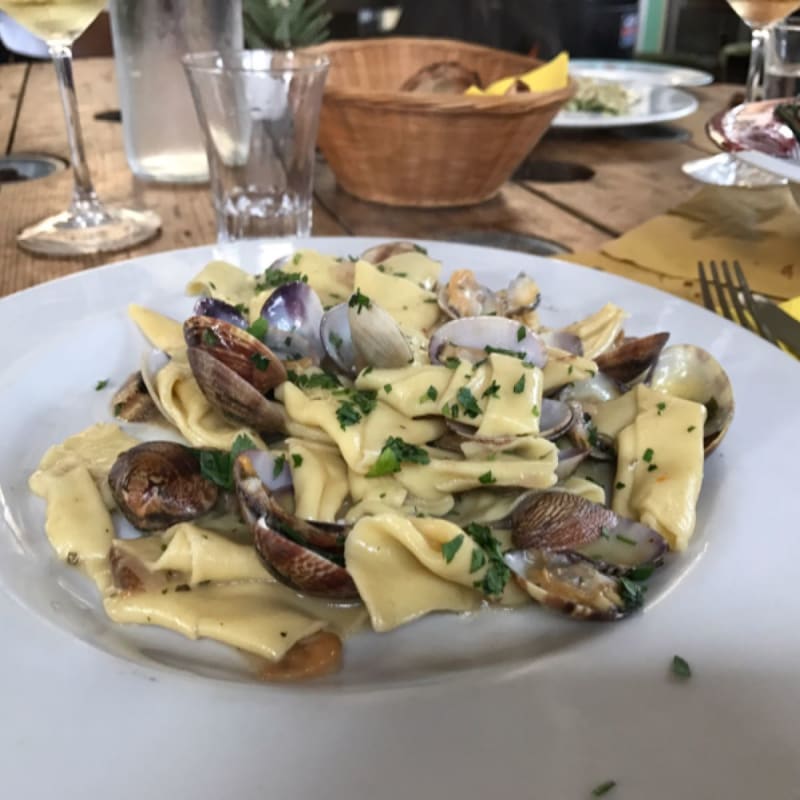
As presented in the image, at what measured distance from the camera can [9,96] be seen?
418 cm

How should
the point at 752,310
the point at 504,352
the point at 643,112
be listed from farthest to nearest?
the point at 643,112
the point at 752,310
the point at 504,352

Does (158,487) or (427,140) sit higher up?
(427,140)

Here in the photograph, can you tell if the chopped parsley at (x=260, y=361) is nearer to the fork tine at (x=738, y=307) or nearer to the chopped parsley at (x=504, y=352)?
the chopped parsley at (x=504, y=352)

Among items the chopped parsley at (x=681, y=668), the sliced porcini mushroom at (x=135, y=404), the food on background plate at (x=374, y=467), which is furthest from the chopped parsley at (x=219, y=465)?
the chopped parsley at (x=681, y=668)

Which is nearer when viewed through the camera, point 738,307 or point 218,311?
point 218,311

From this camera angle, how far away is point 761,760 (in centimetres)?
80

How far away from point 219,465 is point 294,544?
0.26 metres

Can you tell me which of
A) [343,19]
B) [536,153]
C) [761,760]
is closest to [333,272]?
[761,760]

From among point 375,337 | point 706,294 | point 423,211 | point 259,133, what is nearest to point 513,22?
point 423,211

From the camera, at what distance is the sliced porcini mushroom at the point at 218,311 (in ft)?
5.02

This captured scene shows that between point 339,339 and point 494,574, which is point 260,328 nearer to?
point 339,339

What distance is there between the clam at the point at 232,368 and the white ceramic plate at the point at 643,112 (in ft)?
6.46

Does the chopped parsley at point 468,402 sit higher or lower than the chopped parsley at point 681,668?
higher

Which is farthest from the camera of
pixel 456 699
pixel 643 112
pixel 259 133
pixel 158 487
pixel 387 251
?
pixel 643 112
